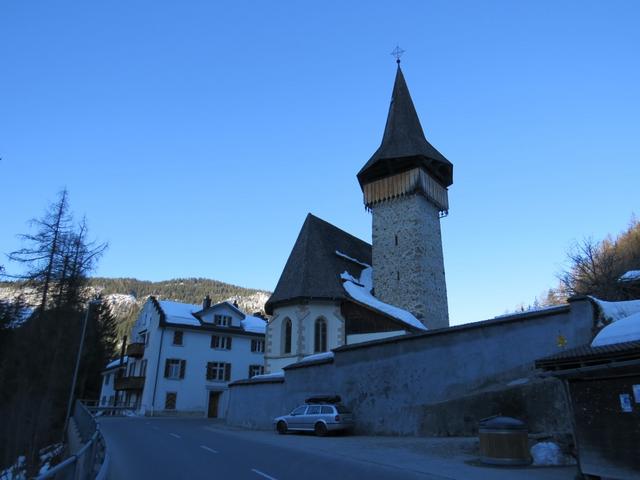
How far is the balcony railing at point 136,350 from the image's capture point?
148ft

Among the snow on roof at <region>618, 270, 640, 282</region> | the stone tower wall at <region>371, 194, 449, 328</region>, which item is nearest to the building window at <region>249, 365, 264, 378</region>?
the stone tower wall at <region>371, 194, 449, 328</region>

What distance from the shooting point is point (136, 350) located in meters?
45.7

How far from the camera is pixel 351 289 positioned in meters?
33.1

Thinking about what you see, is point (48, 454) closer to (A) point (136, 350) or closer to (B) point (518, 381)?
(A) point (136, 350)

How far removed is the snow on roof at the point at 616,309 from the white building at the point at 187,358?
3591cm

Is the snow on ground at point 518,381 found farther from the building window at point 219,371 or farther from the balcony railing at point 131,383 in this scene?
the balcony railing at point 131,383

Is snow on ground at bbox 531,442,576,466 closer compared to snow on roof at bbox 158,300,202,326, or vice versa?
snow on ground at bbox 531,442,576,466

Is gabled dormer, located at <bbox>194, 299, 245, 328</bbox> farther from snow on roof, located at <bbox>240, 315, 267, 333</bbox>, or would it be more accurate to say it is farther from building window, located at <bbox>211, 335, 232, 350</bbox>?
building window, located at <bbox>211, 335, 232, 350</bbox>

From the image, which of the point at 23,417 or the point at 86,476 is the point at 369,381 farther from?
the point at 23,417

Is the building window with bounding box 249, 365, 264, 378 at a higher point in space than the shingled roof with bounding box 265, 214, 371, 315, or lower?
lower

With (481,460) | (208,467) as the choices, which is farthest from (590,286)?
(208,467)

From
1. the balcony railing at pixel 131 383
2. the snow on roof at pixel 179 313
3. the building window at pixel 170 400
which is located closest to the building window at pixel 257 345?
the snow on roof at pixel 179 313

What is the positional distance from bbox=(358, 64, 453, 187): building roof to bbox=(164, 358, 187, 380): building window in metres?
22.6

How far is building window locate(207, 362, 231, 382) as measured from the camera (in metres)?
44.3
